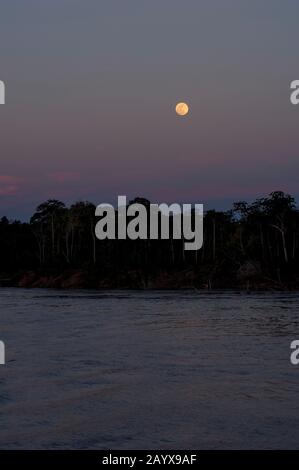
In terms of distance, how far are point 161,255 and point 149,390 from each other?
121 m

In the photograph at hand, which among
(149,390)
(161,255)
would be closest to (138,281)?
(161,255)

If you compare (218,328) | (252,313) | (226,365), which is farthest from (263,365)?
(252,313)

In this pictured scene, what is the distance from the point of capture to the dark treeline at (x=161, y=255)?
101 m

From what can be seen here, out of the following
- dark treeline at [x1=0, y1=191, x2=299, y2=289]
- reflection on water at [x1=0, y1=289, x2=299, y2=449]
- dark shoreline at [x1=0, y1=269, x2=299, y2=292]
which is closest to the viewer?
reflection on water at [x1=0, y1=289, x2=299, y2=449]

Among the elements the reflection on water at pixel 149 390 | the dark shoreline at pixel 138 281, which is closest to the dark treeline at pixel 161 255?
the dark shoreline at pixel 138 281

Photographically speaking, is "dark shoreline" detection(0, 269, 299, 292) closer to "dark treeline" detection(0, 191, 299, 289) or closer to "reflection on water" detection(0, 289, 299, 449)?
"dark treeline" detection(0, 191, 299, 289)

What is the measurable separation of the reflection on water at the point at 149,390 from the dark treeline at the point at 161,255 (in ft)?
218

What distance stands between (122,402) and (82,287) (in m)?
96.9

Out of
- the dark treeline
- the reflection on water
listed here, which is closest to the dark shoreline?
the dark treeline

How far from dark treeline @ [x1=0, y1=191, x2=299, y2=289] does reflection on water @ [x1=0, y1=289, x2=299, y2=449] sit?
218ft

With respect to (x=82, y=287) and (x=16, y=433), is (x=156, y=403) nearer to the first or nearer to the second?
(x=16, y=433)

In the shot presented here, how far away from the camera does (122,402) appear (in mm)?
14680

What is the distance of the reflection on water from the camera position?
11680 mm
